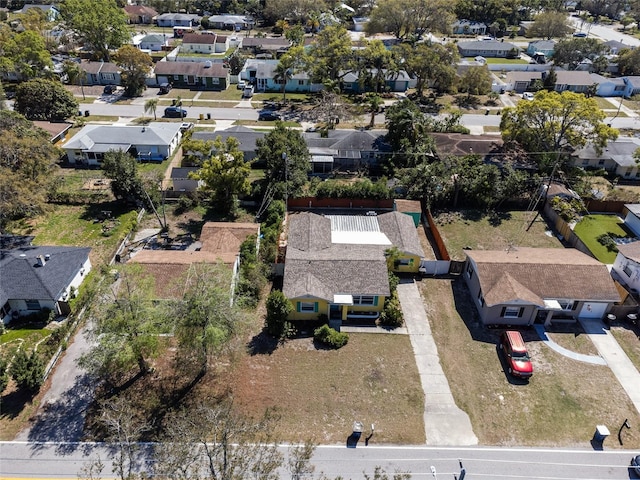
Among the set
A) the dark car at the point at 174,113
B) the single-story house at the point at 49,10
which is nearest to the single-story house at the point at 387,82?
the dark car at the point at 174,113

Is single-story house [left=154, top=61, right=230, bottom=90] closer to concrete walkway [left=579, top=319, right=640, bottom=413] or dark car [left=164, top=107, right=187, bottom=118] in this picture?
dark car [left=164, top=107, right=187, bottom=118]

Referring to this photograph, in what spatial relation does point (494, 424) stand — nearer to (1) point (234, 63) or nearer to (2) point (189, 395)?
(2) point (189, 395)

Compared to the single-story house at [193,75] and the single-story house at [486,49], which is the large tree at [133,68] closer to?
the single-story house at [193,75]

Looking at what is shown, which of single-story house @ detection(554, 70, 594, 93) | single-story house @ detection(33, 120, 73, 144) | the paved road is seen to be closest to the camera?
the paved road

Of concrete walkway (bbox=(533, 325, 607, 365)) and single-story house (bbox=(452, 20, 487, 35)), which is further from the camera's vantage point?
single-story house (bbox=(452, 20, 487, 35))

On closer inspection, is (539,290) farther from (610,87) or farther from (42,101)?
(610,87)

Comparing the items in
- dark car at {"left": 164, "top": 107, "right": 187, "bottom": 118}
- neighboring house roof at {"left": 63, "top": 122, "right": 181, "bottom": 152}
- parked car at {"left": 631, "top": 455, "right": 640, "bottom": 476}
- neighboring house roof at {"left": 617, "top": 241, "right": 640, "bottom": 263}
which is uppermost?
neighboring house roof at {"left": 63, "top": 122, "right": 181, "bottom": 152}

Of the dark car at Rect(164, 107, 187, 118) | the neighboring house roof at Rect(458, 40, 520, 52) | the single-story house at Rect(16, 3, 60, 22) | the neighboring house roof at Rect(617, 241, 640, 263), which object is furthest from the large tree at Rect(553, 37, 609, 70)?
the single-story house at Rect(16, 3, 60, 22)
